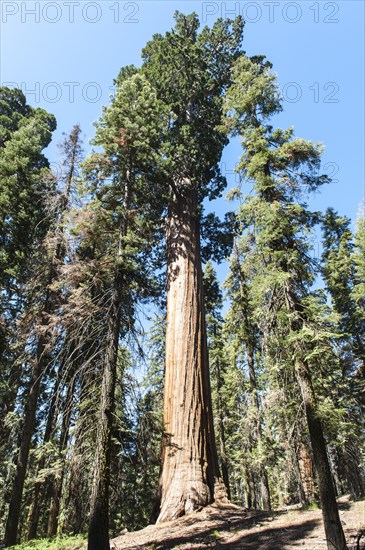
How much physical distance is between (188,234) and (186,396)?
4733 mm

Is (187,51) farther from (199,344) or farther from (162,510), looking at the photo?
(162,510)

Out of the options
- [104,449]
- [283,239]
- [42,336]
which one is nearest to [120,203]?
[283,239]

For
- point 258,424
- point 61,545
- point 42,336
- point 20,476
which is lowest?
point 61,545

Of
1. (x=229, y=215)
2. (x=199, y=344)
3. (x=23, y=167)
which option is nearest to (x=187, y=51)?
(x=229, y=215)

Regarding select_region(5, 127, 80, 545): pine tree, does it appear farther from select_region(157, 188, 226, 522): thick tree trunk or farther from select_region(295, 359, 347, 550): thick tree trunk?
select_region(295, 359, 347, 550): thick tree trunk

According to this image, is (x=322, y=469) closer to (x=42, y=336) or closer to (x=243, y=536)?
(x=243, y=536)

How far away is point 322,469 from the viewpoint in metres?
5.76

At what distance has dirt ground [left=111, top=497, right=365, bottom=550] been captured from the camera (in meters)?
5.11

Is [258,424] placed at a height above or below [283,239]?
below

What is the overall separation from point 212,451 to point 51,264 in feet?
27.1

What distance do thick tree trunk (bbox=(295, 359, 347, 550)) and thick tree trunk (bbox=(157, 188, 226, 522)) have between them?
7.90 feet

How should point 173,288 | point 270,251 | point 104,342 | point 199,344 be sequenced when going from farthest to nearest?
1. point 173,288
2. point 199,344
3. point 270,251
4. point 104,342

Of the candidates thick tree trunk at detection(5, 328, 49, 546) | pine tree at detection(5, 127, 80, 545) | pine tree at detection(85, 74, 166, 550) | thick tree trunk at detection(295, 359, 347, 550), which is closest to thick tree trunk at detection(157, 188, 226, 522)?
pine tree at detection(85, 74, 166, 550)

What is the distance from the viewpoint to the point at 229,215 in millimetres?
13227
